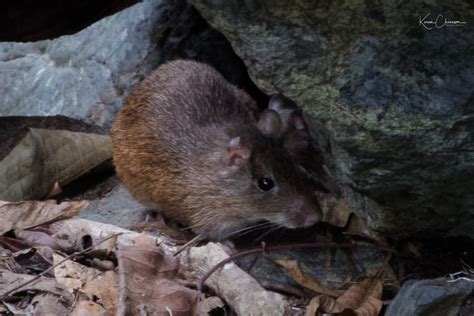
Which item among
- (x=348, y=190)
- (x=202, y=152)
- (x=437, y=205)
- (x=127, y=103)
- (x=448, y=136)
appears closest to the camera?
(x=448, y=136)

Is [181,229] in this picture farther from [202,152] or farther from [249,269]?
[249,269]

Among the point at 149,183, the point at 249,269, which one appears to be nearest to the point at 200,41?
the point at 149,183

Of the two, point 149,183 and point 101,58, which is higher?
point 101,58

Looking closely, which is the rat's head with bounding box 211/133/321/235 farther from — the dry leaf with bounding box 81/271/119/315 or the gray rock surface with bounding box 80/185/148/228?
the dry leaf with bounding box 81/271/119/315

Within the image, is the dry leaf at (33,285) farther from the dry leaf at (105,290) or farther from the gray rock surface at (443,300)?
the gray rock surface at (443,300)

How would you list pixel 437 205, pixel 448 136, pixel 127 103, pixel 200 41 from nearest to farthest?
pixel 448 136, pixel 437 205, pixel 127 103, pixel 200 41
